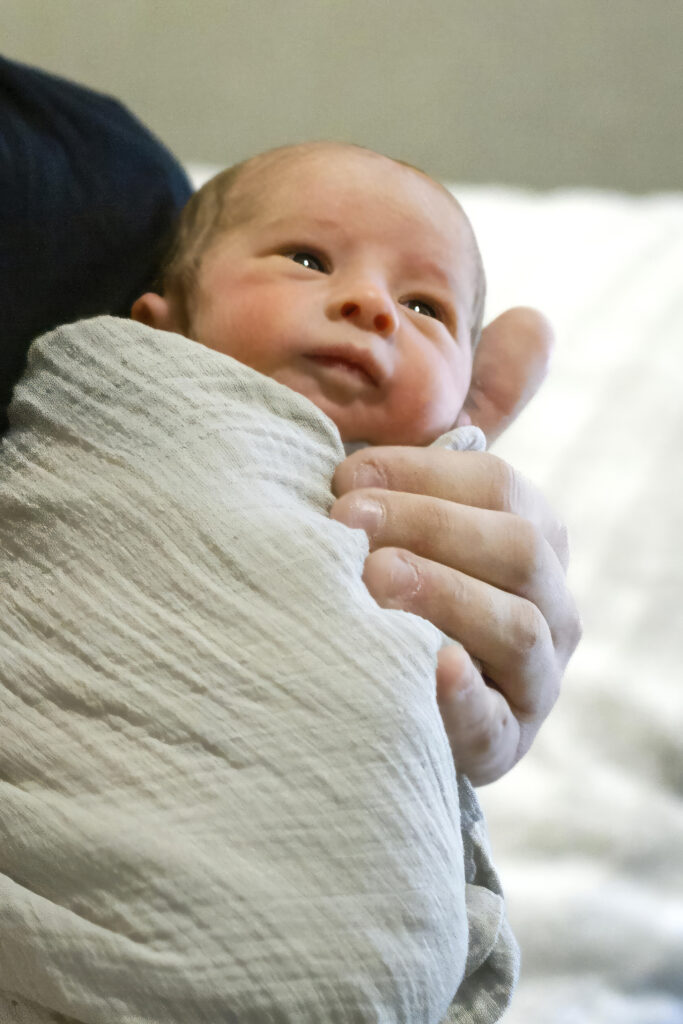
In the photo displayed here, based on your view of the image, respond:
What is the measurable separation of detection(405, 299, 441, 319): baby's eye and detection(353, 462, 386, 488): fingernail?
0.19m

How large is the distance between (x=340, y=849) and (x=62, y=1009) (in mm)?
134

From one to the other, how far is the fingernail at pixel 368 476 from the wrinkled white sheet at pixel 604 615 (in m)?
0.33

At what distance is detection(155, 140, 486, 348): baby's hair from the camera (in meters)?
0.70

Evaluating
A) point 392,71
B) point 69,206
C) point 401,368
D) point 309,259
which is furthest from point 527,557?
point 392,71

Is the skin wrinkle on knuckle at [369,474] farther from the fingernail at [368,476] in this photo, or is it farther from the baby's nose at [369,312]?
the baby's nose at [369,312]

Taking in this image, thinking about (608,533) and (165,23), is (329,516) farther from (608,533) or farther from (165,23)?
(165,23)

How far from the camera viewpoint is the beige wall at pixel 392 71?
4.98ft

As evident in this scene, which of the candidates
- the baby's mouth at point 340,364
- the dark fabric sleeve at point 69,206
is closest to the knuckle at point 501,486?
the baby's mouth at point 340,364

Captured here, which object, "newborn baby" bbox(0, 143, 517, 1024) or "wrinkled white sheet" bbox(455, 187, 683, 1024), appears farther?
"wrinkled white sheet" bbox(455, 187, 683, 1024)

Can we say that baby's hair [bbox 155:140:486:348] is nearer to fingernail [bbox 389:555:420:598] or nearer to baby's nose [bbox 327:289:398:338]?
baby's nose [bbox 327:289:398:338]

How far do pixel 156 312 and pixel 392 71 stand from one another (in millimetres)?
1057

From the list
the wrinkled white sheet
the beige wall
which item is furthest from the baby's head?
the beige wall

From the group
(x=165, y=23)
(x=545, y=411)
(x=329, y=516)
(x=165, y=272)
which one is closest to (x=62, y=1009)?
(x=329, y=516)

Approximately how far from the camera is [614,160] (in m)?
1.64
